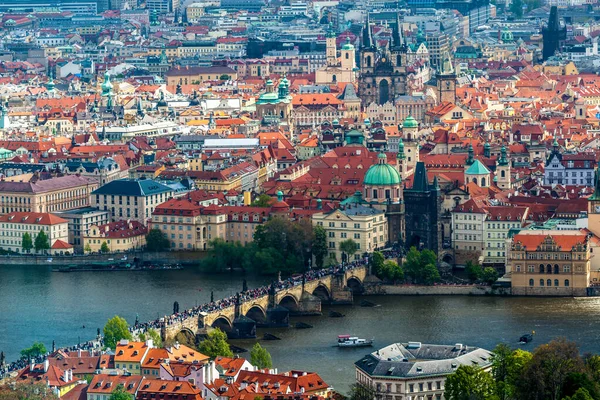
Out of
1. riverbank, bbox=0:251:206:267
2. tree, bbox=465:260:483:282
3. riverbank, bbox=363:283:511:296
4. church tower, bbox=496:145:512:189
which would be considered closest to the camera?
riverbank, bbox=363:283:511:296

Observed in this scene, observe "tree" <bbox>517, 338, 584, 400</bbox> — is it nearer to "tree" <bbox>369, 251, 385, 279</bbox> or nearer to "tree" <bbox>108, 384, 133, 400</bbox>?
"tree" <bbox>108, 384, 133, 400</bbox>

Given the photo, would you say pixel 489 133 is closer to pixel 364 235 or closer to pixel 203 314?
pixel 364 235

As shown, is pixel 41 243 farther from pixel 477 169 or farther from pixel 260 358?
pixel 260 358

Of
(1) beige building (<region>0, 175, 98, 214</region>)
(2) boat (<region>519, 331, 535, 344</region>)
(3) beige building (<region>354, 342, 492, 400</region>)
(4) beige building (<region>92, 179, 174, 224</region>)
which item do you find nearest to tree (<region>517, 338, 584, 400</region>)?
(3) beige building (<region>354, 342, 492, 400</region>)

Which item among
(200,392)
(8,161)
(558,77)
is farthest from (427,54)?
(200,392)

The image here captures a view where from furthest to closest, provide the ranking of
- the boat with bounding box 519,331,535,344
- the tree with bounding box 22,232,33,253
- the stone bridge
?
the tree with bounding box 22,232,33,253 → the stone bridge → the boat with bounding box 519,331,535,344

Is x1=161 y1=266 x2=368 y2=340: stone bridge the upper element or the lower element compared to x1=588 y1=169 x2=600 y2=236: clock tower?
lower

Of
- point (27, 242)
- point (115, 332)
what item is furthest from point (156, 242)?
point (115, 332)
